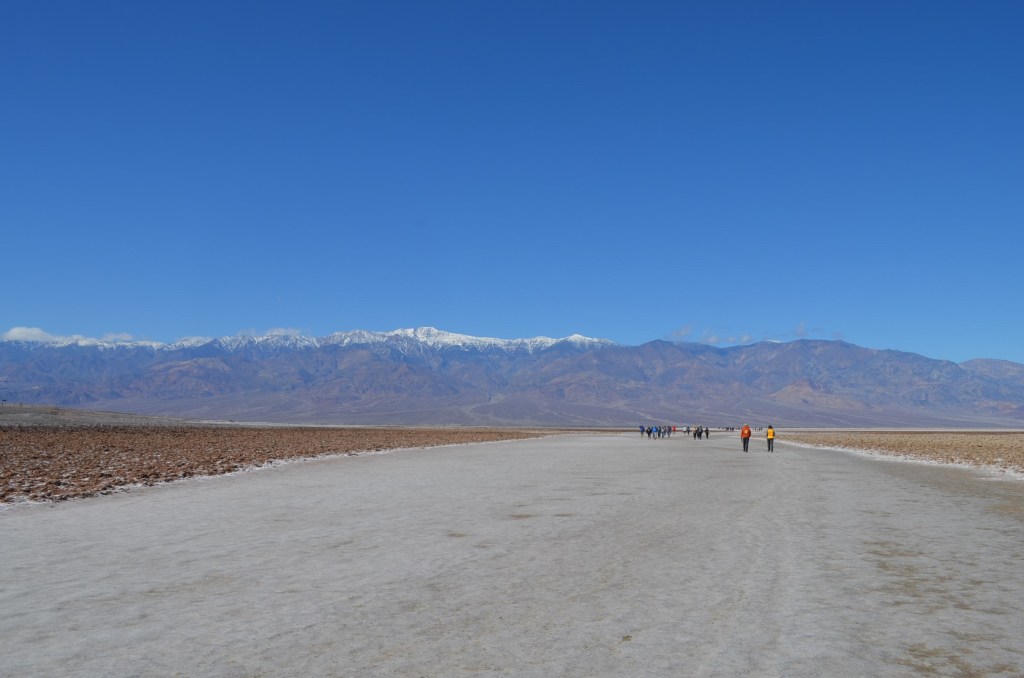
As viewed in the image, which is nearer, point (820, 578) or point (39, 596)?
point (39, 596)

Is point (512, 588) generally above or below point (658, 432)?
below

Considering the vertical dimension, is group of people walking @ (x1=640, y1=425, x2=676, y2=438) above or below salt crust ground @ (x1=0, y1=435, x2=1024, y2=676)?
above

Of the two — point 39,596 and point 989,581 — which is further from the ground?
point 989,581

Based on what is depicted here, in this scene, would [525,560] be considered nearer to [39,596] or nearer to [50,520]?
[39,596]

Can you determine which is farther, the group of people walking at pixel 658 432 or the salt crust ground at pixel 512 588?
the group of people walking at pixel 658 432

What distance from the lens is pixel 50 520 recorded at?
13.9m

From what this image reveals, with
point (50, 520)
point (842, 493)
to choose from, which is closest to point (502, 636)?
point (50, 520)

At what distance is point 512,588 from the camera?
8453 millimetres

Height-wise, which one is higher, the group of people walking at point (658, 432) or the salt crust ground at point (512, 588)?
the group of people walking at point (658, 432)

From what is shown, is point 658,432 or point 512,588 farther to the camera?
point 658,432

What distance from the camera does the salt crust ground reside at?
20.1 ft

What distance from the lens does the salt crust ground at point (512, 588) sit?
20.1 ft

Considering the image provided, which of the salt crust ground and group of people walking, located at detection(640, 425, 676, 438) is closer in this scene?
the salt crust ground

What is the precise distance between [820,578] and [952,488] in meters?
15.1
